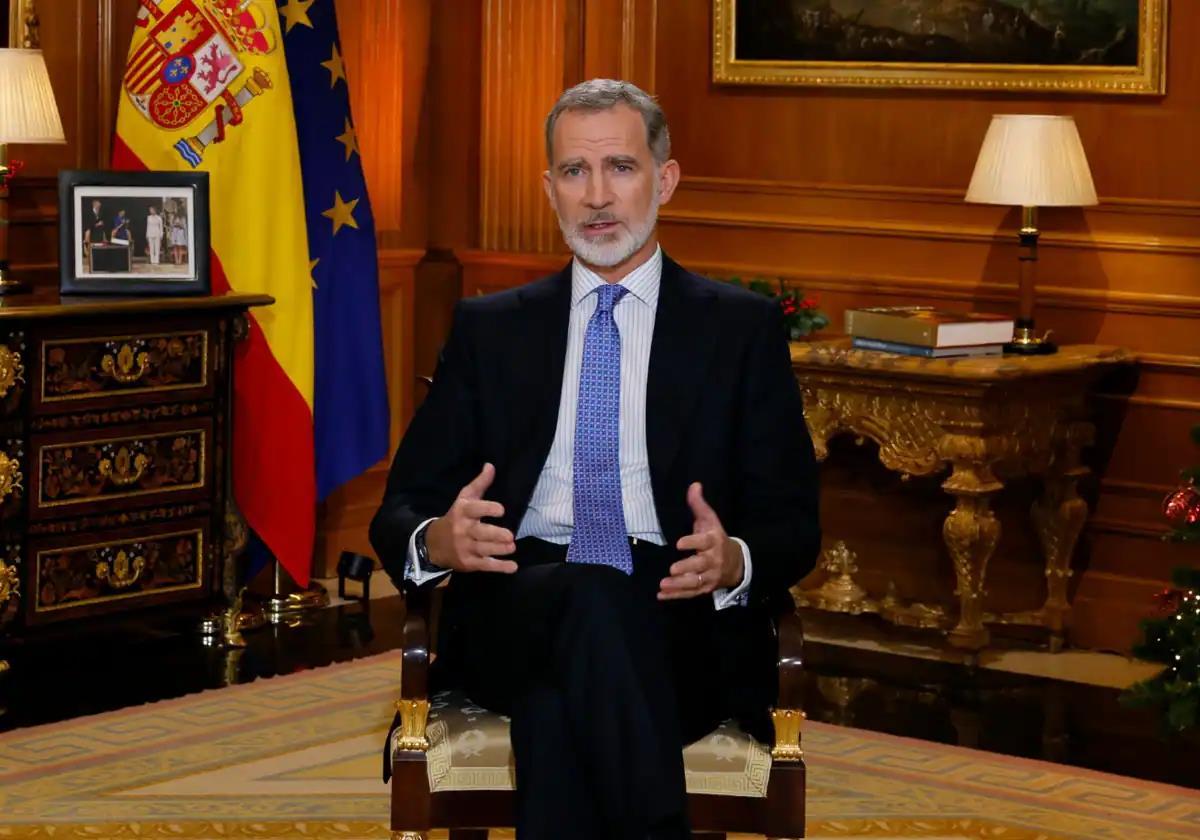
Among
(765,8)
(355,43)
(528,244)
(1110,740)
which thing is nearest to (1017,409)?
(1110,740)

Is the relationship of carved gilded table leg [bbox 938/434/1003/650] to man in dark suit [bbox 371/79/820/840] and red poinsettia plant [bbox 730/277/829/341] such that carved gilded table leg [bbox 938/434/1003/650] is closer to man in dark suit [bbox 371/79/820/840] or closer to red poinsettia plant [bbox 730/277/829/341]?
red poinsettia plant [bbox 730/277/829/341]

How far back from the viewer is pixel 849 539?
7.05 m

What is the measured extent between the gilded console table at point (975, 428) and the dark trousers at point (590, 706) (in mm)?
2848

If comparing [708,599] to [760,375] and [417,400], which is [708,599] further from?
[417,400]

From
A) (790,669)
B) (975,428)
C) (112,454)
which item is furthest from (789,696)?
(112,454)

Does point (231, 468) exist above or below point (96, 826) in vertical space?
above

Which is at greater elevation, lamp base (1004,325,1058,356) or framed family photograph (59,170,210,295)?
framed family photograph (59,170,210,295)

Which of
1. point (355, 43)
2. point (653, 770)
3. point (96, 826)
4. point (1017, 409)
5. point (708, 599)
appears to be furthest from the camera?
point (355, 43)

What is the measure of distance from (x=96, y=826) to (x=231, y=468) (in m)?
1.88

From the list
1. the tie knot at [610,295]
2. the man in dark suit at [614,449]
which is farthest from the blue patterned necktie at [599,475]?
the tie knot at [610,295]

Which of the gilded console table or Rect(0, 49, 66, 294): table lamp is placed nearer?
Rect(0, 49, 66, 294): table lamp

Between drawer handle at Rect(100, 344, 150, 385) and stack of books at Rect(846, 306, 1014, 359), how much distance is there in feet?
6.83

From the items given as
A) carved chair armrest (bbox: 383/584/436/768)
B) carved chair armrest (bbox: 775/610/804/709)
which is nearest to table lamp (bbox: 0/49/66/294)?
carved chair armrest (bbox: 383/584/436/768)

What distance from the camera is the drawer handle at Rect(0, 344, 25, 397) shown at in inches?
226
